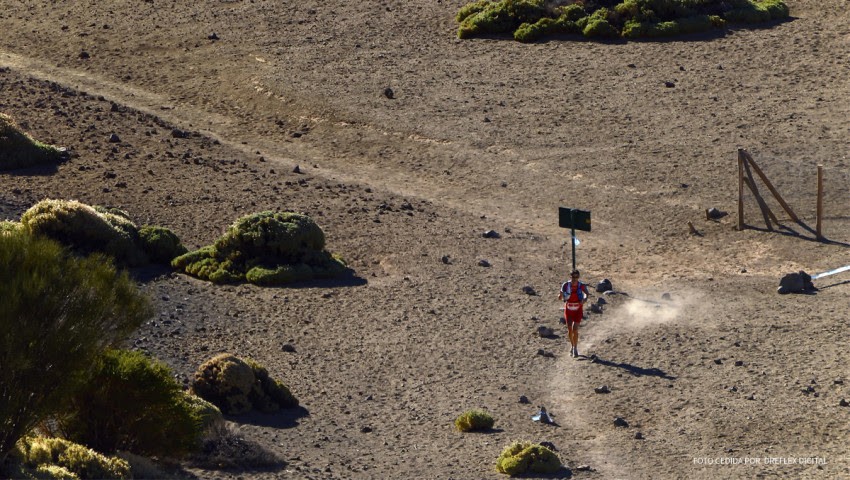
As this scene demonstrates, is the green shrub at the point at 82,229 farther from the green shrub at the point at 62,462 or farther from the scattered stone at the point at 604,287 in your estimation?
the green shrub at the point at 62,462

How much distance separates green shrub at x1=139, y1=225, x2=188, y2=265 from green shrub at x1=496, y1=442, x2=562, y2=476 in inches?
347

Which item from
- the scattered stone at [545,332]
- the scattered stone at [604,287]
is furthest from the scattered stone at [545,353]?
the scattered stone at [604,287]

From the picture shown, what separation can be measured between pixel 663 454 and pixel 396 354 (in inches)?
177

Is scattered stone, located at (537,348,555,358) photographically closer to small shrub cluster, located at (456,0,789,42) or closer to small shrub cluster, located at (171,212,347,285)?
small shrub cluster, located at (171,212,347,285)

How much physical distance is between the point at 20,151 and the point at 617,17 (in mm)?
14047

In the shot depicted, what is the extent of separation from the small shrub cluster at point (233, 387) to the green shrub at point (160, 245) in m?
5.75

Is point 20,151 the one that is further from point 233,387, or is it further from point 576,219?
point 233,387

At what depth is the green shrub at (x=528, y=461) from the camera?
46.9 feet

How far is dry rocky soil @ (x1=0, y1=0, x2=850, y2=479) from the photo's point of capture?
52.3 feet

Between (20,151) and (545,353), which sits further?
(20,151)

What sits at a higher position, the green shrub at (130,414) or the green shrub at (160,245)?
the green shrub at (130,414)

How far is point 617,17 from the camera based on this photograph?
33562 mm

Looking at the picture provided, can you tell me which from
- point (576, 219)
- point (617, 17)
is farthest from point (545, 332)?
point (617, 17)

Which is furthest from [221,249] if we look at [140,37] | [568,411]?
[140,37]
